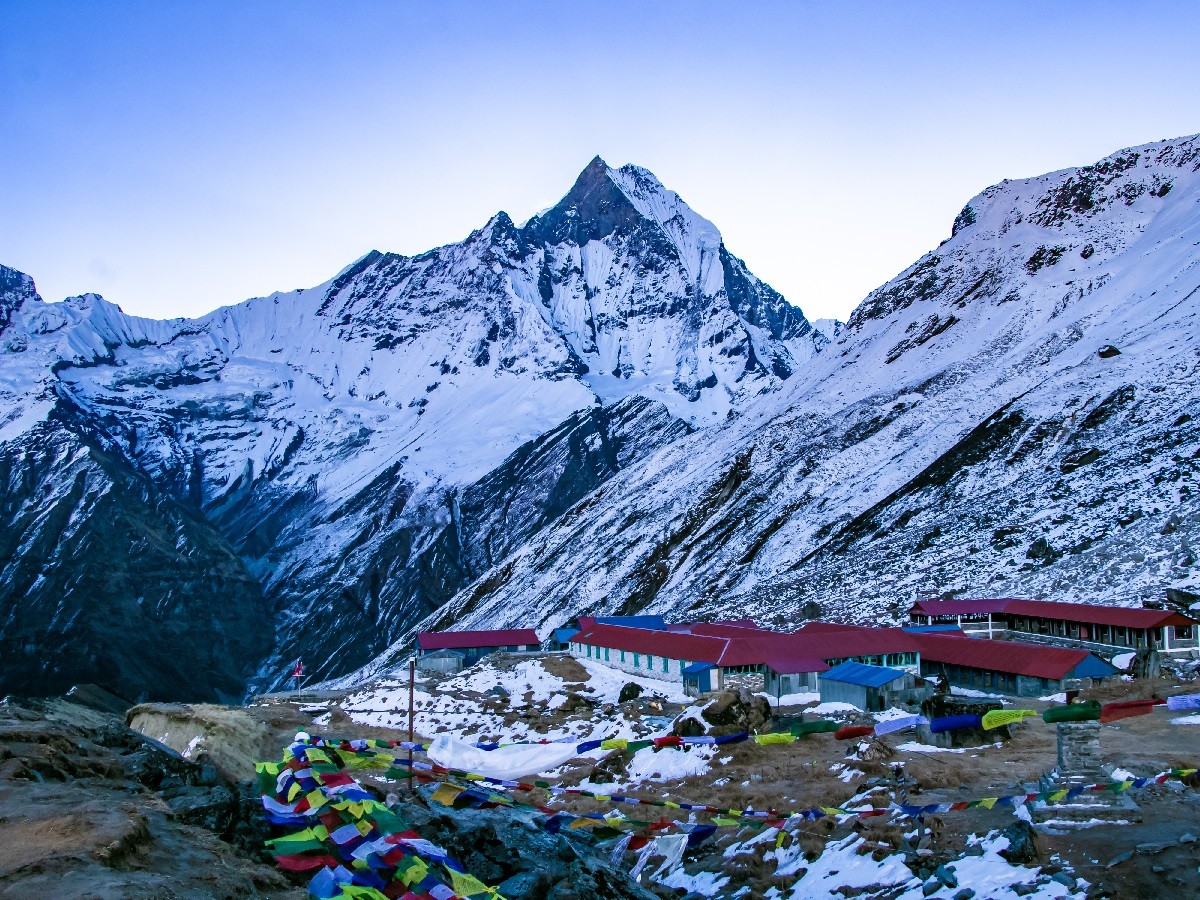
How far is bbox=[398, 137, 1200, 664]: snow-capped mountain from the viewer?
57.5 meters

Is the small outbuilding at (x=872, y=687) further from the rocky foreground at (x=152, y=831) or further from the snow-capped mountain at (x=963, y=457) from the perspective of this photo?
the snow-capped mountain at (x=963, y=457)

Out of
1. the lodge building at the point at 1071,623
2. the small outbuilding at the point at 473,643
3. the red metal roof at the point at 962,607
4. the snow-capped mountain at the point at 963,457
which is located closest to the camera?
the lodge building at the point at 1071,623

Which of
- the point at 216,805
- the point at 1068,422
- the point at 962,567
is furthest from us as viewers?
the point at 1068,422

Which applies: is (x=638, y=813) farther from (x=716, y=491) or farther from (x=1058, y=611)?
(x=716, y=491)

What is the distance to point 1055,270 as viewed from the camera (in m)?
113

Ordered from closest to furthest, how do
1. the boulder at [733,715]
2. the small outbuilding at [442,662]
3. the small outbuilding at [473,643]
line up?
the boulder at [733,715]
the small outbuilding at [442,662]
the small outbuilding at [473,643]

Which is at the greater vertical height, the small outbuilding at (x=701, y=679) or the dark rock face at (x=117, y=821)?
the dark rock face at (x=117, y=821)

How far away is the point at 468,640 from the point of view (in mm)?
66062

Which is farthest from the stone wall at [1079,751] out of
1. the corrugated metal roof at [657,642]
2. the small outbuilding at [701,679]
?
the corrugated metal roof at [657,642]

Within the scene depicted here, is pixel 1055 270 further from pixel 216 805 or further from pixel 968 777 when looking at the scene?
pixel 216 805

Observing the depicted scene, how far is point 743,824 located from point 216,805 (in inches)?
376

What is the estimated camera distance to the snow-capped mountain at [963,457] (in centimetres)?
5750

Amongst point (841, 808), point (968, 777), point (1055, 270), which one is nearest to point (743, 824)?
point (841, 808)

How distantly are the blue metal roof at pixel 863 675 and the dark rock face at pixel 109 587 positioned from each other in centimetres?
10325
